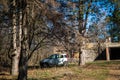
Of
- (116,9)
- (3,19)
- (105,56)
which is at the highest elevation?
(116,9)

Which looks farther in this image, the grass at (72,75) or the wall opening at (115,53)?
the wall opening at (115,53)

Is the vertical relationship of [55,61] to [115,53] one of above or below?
above

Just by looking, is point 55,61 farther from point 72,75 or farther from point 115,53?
point 115,53

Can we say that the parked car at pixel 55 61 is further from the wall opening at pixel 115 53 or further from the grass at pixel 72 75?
the wall opening at pixel 115 53

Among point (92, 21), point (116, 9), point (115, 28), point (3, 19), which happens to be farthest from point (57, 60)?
point (3, 19)

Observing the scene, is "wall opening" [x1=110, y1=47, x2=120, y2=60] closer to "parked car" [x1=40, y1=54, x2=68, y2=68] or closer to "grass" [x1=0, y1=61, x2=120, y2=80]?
"parked car" [x1=40, y1=54, x2=68, y2=68]

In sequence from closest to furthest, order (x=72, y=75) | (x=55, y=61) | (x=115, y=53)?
(x=72, y=75)
(x=55, y=61)
(x=115, y=53)

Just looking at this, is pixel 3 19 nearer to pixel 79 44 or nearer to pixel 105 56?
pixel 79 44

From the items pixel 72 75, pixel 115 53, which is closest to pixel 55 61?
pixel 72 75

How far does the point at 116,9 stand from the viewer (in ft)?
132

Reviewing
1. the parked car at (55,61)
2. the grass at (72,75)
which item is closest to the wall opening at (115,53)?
the parked car at (55,61)

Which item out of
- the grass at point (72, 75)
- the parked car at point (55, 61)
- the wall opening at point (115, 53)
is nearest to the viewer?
the grass at point (72, 75)

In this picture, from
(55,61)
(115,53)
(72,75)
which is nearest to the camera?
(72,75)

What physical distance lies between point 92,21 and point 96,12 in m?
1.71
